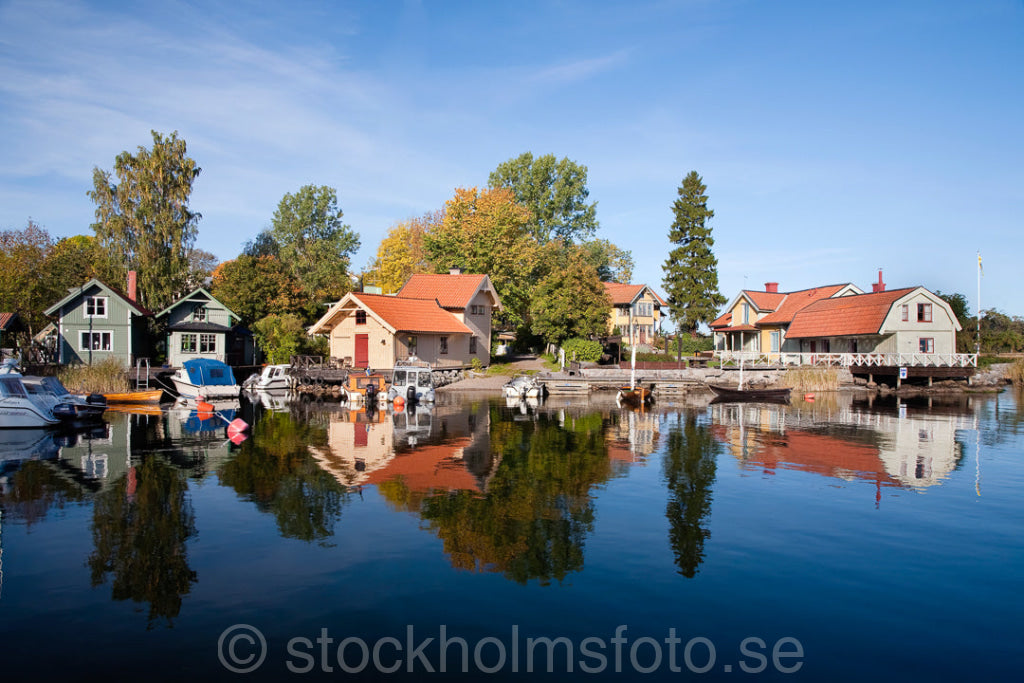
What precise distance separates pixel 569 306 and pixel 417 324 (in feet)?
46.0

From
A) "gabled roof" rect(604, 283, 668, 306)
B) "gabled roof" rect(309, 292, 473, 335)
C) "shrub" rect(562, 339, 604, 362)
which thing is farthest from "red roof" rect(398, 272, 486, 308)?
"gabled roof" rect(604, 283, 668, 306)

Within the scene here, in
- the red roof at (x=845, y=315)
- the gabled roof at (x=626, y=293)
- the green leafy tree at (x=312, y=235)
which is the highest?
the green leafy tree at (x=312, y=235)

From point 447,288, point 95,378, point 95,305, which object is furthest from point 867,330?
point 95,305

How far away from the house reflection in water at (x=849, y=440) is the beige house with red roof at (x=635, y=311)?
38.7m

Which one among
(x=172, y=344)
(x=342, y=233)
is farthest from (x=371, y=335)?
(x=342, y=233)

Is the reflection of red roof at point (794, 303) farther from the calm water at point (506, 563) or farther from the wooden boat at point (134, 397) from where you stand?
the wooden boat at point (134, 397)

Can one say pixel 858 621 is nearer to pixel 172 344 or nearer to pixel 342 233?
pixel 172 344

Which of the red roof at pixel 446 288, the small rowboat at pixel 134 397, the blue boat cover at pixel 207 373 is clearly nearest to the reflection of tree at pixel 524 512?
the small rowboat at pixel 134 397

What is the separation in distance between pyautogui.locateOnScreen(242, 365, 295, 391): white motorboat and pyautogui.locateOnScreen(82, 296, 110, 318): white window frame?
1054 cm

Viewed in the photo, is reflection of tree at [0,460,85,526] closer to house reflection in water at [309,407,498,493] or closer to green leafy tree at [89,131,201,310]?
house reflection in water at [309,407,498,493]

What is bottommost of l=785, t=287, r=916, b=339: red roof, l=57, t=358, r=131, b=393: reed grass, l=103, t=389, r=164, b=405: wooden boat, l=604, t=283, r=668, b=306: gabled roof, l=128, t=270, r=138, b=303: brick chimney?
l=103, t=389, r=164, b=405: wooden boat

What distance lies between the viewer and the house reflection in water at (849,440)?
21.8m

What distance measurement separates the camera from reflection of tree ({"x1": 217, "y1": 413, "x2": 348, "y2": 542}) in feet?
48.7

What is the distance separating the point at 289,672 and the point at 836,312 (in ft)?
198
